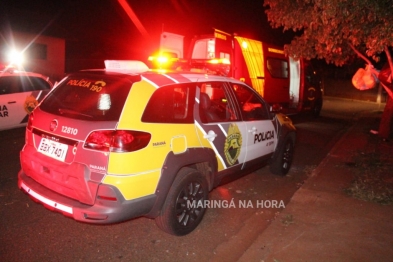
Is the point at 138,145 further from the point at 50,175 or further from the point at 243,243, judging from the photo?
the point at 243,243

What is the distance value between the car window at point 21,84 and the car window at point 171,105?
5.13 metres

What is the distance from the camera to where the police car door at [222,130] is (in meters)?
4.04

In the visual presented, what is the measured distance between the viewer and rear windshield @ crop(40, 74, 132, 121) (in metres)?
3.26

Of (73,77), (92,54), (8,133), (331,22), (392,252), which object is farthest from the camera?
(92,54)

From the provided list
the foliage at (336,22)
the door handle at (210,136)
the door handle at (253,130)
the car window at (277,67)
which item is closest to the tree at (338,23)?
the foliage at (336,22)

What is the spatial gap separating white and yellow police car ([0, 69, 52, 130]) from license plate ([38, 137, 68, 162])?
4.76 meters

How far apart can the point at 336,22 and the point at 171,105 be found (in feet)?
13.7

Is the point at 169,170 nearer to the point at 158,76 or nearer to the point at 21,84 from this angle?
the point at 158,76

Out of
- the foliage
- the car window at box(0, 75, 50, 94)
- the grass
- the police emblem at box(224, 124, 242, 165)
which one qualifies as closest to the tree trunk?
the foliage

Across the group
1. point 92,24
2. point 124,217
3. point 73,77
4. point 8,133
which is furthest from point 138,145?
point 92,24

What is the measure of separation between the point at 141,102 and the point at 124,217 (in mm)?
1074

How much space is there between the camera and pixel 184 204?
386cm

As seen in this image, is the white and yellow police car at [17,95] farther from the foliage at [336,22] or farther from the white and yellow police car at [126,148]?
the foliage at [336,22]

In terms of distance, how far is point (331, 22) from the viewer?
6.44 meters
